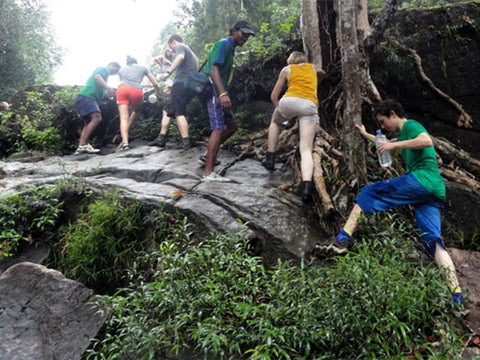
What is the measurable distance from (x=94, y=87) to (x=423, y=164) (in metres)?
7.81

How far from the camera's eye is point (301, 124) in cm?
525

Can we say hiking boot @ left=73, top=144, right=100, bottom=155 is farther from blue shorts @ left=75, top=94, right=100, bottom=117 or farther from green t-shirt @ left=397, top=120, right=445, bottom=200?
green t-shirt @ left=397, top=120, right=445, bottom=200

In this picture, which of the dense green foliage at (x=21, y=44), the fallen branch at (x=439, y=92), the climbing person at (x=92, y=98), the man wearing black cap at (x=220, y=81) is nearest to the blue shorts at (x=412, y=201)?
the man wearing black cap at (x=220, y=81)

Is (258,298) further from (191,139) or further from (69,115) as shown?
(69,115)

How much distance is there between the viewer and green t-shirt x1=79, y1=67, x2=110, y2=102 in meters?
8.74

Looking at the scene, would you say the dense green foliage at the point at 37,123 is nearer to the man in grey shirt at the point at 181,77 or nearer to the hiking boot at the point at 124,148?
the hiking boot at the point at 124,148

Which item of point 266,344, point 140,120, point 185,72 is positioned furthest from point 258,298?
point 140,120

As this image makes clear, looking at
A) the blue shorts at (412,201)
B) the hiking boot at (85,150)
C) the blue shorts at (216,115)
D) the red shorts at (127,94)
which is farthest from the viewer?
the hiking boot at (85,150)

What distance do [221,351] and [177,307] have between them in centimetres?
64

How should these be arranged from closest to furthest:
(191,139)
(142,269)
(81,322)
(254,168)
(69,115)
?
1. (81,322)
2. (142,269)
3. (254,168)
4. (191,139)
5. (69,115)

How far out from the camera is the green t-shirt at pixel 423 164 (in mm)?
3748

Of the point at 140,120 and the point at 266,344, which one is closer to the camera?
the point at 266,344

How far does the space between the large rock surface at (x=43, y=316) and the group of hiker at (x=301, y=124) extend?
274 cm

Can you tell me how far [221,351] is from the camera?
2949 mm
